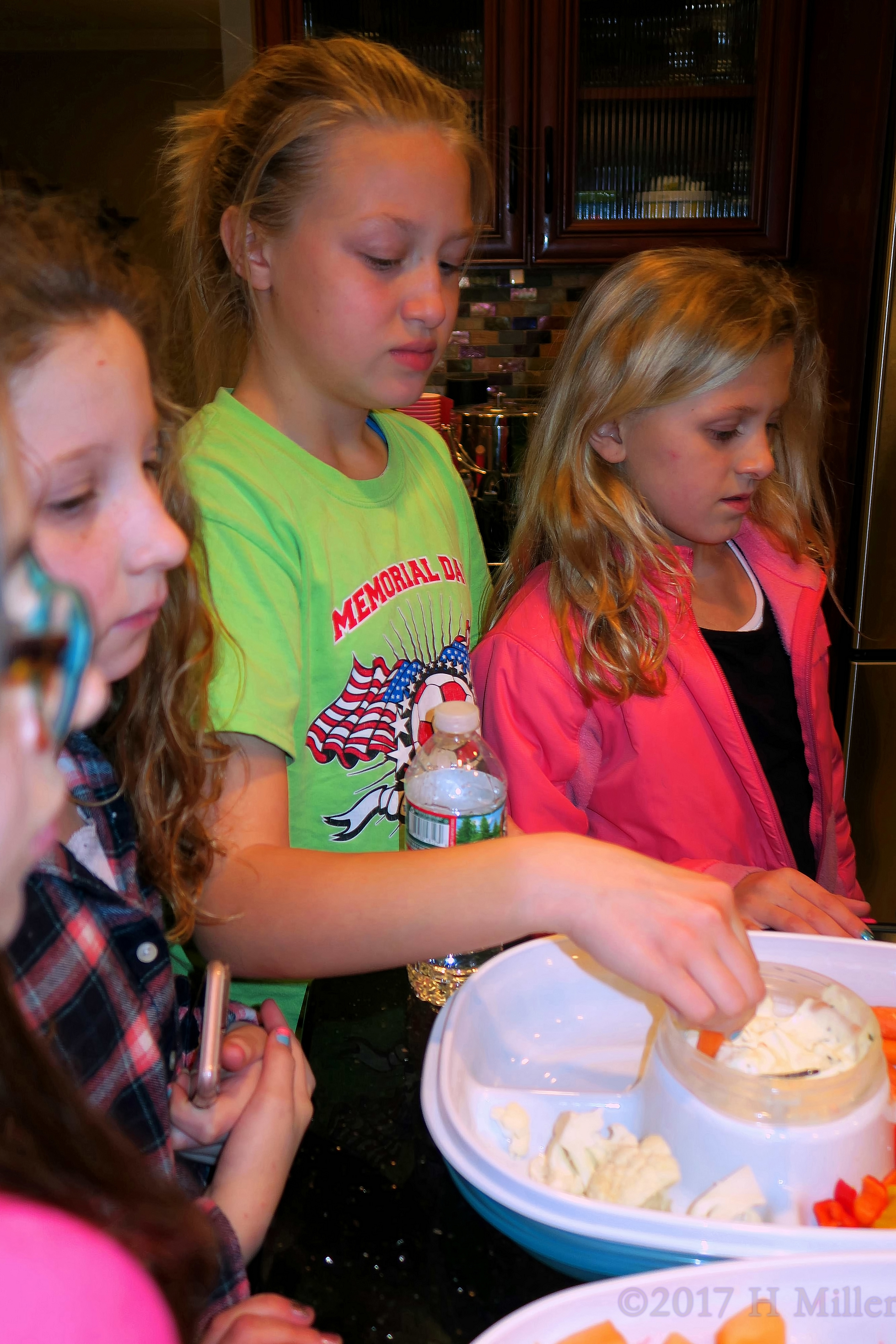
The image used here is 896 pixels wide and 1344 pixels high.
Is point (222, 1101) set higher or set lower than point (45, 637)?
lower

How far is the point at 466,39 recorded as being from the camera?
2.44 m

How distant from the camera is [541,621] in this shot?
1324mm

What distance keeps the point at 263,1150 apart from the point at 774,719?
959 mm

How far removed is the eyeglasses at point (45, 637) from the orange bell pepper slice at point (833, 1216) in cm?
53

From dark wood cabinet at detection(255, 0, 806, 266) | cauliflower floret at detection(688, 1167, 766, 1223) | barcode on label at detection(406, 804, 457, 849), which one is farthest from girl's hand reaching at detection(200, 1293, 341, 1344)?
dark wood cabinet at detection(255, 0, 806, 266)

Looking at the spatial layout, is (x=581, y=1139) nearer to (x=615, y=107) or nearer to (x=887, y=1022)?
(x=887, y=1022)

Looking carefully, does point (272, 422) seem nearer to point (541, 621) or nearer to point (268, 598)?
point (268, 598)

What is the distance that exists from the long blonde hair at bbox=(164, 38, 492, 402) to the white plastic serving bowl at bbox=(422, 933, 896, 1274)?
30.7 inches

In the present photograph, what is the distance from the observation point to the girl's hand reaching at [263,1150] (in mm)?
652

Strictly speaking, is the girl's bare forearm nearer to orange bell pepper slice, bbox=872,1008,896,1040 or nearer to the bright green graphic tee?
the bright green graphic tee

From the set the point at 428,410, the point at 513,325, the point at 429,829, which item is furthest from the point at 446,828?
the point at 513,325

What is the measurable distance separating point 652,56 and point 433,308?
1.82 m

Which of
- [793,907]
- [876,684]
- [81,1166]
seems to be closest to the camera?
[81,1166]

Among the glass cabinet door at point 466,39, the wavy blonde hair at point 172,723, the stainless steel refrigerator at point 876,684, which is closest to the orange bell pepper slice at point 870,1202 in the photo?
the wavy blonde hair at point 172,723
